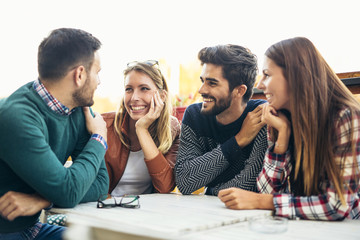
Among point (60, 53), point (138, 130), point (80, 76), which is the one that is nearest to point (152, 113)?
point (138, 130)

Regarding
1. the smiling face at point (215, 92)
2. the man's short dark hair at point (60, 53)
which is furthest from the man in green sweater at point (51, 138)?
the smiling face at point (215, 92)

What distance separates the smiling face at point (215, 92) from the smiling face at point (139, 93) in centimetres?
37

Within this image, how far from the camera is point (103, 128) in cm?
166

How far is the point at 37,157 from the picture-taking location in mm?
1281

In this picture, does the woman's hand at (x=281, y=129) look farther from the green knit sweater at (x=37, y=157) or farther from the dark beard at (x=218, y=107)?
the green knit sweater at (x=37, y=157)

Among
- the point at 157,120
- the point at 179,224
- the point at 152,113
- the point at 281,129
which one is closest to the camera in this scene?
the point at 179,224

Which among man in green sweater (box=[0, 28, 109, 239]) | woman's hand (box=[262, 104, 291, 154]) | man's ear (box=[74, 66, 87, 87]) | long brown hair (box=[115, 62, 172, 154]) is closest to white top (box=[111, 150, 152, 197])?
long brown hair (box=[115, 62, 172, 154])

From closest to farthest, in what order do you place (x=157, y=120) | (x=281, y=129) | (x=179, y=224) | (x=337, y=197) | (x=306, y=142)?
(x=179, y=224), (x=337, y=197), (x=306, y=142), (x=281, y=129), (x=157, y=120)

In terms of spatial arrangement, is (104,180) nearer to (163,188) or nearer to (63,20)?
(163,188)

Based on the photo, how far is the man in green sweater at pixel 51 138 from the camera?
129 cm

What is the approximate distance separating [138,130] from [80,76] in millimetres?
567

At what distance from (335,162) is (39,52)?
122cm

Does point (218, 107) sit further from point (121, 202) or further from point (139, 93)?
point (121, 202)

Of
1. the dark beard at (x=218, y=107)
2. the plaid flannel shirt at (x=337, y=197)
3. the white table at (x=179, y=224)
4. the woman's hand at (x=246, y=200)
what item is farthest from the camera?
the dark beard at (x=218, y=107)
